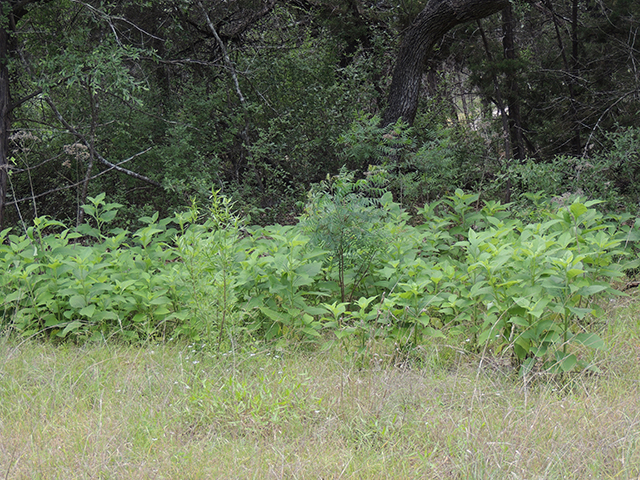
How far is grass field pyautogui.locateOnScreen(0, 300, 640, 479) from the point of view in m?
2.22

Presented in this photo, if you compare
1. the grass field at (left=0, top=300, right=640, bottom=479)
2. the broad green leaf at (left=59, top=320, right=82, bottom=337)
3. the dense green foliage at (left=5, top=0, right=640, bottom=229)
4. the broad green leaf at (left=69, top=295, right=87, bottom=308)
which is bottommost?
the grass field at (left=0, top=300, right=640, bottom=479)

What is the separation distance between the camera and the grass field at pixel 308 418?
2.22 m

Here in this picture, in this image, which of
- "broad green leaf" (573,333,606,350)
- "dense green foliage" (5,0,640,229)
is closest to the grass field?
"broad green leaf" (573,333,606,350)

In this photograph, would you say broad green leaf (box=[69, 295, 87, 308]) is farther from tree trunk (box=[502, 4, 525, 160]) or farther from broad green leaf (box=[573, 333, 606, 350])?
tree trunk (box=[502, 4, 525, 160])

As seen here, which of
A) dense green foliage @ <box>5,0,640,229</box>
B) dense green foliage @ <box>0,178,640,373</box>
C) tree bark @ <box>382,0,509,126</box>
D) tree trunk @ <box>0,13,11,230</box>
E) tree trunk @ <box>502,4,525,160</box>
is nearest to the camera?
dense green foliage @ <box>0,178,640,373</box>

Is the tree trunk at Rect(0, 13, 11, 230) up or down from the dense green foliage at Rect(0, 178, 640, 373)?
up

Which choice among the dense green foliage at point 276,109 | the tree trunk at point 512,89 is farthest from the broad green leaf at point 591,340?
the tree trunk at point 512,89

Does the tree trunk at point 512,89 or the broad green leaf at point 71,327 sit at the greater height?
the tree trunk at point 512,89

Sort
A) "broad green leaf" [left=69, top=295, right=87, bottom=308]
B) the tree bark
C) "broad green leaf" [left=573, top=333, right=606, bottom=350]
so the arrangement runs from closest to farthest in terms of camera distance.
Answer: "broad green leaf" [left=573, top=333, right=606, bottom=350] < "broad green leaf" [left=69, top=295, right=87, bottom=308] < the tree bark

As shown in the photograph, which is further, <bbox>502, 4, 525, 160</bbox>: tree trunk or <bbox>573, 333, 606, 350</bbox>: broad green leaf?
<bbox>502, 4, 525, 160</bbox>: tree trunk

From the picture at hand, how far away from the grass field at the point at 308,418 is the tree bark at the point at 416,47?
5.55 metres

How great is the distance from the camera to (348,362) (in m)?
3.20

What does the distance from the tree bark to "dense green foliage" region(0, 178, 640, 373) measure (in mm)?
4220

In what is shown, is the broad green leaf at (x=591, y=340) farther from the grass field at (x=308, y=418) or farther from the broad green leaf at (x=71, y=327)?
the broad green leaf at (x=71, y=327)
